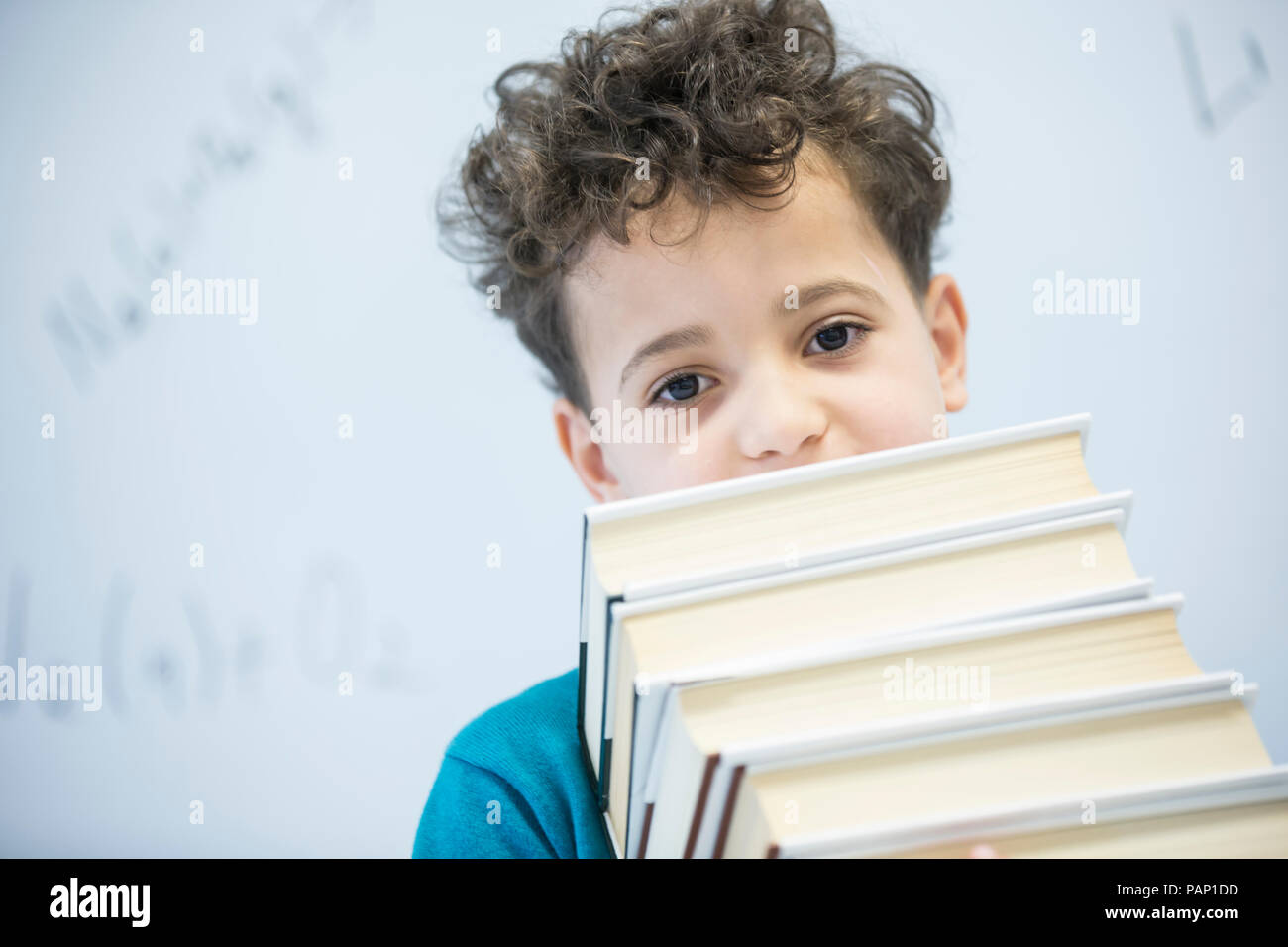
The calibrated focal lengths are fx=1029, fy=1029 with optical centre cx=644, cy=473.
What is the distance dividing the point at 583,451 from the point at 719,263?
305mm

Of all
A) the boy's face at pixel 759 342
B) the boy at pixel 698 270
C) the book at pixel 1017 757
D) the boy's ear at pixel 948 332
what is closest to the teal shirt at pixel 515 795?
the boy at pixel 698 270

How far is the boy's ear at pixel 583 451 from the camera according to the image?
1.05 m

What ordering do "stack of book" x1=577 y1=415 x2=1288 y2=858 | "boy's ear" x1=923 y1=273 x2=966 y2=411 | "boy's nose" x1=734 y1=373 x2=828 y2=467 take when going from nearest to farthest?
"stack of book" x1=577 y1=415 x2=1288 y2=858 → "boy's nose" x1=734 y1=373 x2=828 y2=467 → "boy's ear" x1=923 y1=273 x2=966 y2=411

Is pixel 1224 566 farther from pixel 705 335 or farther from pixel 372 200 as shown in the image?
pixel 372 200

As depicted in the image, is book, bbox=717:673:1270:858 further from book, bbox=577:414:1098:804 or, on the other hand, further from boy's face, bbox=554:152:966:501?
boy's face, bbox=554:152:966:501

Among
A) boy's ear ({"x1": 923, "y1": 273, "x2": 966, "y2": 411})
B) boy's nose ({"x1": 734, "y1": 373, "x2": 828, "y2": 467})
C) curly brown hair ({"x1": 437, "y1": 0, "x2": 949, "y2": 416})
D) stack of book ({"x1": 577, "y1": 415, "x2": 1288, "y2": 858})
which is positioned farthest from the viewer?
boy's ear ({"x1": 923, "y1": 273, "x2": 966, "y2": 411})

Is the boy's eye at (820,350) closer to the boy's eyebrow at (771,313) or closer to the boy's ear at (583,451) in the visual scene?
the boy's eyebrow at (771,313)

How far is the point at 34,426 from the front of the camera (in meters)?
1.09

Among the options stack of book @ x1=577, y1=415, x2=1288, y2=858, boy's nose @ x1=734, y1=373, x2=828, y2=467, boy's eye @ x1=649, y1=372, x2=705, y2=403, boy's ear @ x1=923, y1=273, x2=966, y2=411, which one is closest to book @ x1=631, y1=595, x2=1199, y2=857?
stack of book @ x1=577, y1=415, x2=1288, y2=858

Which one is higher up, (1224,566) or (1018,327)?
(1018,327)

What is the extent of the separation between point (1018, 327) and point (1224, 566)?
32 cm

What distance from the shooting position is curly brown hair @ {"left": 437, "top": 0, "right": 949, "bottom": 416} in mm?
908

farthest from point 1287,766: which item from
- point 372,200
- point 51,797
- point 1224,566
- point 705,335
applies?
point 51,797

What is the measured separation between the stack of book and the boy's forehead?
283 mm
